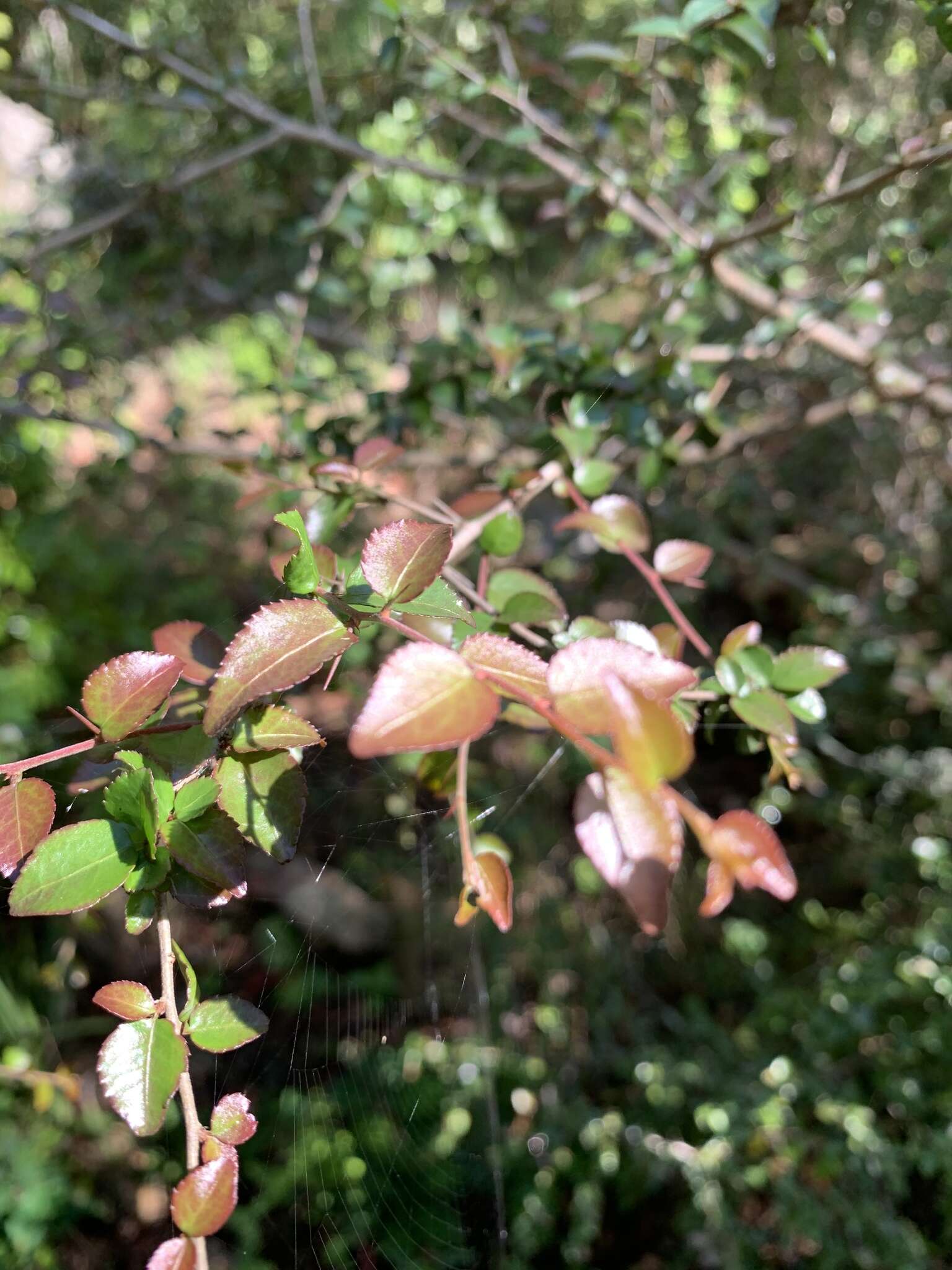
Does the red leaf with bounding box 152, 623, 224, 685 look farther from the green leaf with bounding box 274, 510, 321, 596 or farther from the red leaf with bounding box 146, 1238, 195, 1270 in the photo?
the red leaf with bounding box 146, 1238, 195, 1270

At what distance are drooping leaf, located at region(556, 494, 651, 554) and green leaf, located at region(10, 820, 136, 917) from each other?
1.13 ft

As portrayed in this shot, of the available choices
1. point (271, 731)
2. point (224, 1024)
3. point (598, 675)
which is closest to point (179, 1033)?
point (224, 1024)

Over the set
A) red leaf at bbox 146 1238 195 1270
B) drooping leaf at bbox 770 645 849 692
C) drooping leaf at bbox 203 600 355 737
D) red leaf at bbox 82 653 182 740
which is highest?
drooping leaf at bbox 203 600 355 737

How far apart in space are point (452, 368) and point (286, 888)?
142 centimetres

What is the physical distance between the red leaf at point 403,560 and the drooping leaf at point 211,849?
0.13 m

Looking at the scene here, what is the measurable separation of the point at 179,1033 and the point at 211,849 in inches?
3.2

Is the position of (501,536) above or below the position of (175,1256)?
above

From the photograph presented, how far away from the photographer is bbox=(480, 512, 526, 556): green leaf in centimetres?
59

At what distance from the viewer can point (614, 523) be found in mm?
600

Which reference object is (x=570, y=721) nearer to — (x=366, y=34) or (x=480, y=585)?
(x=480, y=585)

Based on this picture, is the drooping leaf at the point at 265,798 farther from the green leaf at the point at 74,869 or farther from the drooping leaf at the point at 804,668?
the drooping leaf at the point at 804,668

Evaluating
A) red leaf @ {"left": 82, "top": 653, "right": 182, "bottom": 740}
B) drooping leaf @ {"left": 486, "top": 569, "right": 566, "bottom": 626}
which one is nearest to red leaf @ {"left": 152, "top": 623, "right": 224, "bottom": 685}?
red leaf @ {"left": 82, "top": 653, "right": 182, "bottom": 740}

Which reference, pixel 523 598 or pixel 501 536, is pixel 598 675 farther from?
pixel 501 536

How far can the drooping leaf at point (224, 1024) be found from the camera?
0.38m
